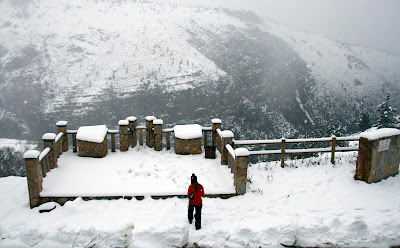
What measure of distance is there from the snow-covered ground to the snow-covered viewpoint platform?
30 cm

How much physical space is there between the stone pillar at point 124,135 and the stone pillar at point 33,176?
429 cm

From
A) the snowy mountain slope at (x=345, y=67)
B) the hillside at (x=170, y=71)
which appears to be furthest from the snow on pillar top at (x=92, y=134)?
the snowy mountain slope at (x=345, y=67)

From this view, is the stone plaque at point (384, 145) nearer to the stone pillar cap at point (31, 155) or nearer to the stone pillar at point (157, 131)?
the stone pillar at point (157, 131)

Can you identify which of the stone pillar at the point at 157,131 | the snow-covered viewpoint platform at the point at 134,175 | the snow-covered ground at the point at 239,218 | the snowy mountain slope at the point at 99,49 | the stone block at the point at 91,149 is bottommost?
the snow-covered ground at the point at 239,218

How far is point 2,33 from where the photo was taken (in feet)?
169

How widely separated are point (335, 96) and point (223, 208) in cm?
5236

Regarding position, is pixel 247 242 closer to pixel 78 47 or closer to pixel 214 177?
pixel 214 177

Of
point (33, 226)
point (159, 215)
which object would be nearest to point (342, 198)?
point (159, 215)

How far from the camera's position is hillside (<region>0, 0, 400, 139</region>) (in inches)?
1683

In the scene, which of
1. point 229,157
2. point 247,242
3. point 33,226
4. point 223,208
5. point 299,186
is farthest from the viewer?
point 229,157

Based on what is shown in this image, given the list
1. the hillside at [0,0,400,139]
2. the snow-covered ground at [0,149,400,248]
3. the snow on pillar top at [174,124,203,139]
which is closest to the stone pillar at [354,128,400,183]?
the snow-covered ground at [0,149,400,248]

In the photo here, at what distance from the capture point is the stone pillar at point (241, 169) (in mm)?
8531

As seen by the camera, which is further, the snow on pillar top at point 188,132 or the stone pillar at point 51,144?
the snow on pillar top at point 188,132

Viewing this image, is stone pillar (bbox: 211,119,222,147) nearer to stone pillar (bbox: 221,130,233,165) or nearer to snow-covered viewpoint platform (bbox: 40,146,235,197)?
snow-covered viewpoint platform (bbox: 40,146,235,197)
